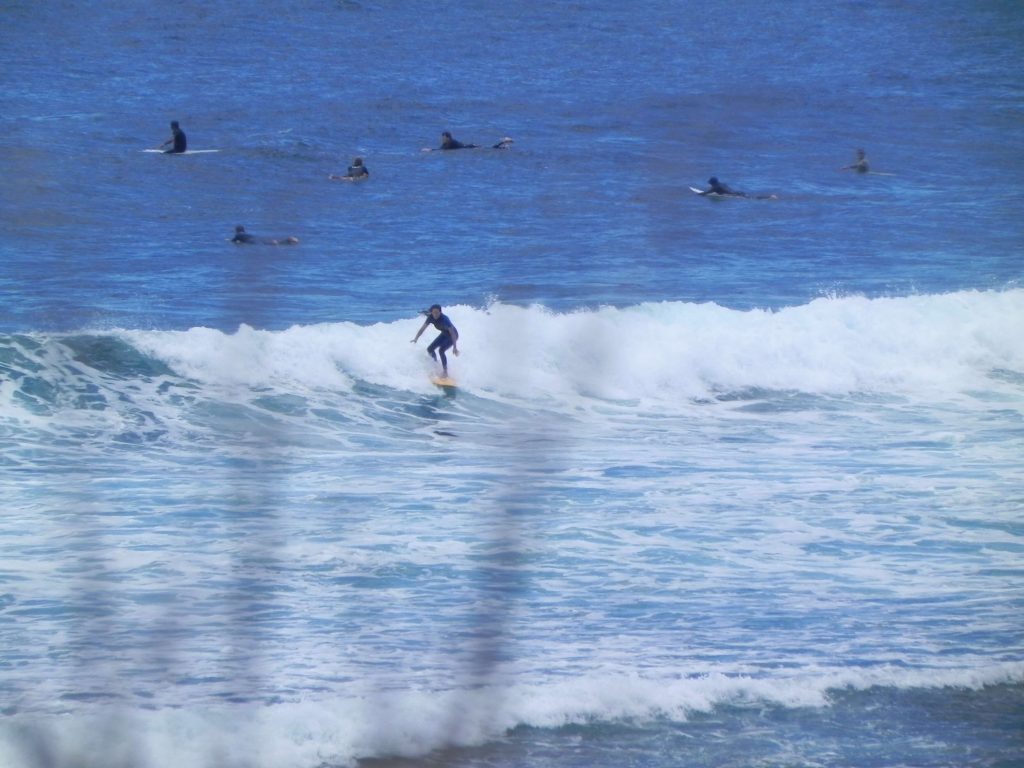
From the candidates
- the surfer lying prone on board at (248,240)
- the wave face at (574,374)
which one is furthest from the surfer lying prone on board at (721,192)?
the wave face at (574,374)

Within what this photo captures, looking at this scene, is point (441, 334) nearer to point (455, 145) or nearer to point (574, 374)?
point (574, 374)

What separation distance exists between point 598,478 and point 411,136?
990 inches

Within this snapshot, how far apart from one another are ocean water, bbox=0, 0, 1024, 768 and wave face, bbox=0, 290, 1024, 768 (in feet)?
0.13

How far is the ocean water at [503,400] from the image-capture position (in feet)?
19.7

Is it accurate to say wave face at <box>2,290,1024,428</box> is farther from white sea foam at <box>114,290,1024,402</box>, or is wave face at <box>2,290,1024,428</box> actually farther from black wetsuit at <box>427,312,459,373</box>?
black wetsuit at <box>427,312,459,373</box>

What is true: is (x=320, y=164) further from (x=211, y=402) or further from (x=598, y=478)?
(x=598, y=478)

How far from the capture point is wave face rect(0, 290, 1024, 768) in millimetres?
5688

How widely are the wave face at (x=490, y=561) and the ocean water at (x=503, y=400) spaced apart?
38mm

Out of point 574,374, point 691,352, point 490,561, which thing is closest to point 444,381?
point 574,374

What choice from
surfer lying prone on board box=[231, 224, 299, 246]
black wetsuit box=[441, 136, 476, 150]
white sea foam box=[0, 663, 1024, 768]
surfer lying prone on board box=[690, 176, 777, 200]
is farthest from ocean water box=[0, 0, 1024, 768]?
Result: surfer lying prone on board box=[690, 176, 777, 200]

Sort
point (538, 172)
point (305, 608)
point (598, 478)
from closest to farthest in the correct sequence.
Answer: point (305, 608) < point (598, 478) < point (538, 172)

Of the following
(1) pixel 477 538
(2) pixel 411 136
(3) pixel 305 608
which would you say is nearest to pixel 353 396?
(1) pixel 477 538

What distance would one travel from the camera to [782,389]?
55.5ft

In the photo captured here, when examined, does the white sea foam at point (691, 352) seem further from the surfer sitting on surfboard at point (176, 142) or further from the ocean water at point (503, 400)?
the surfer sitting on surfboard at point (176, 142)
